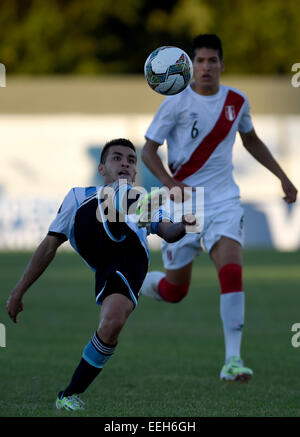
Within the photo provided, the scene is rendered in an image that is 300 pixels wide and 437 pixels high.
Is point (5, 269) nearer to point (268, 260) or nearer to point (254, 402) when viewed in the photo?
point (268, 260)

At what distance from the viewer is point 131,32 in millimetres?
39750

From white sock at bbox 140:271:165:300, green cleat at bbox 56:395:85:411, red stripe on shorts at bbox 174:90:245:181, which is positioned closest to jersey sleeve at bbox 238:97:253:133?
red stripe on shorts at bbox 174:90:245:181

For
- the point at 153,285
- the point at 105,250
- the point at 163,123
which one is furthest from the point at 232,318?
the point at 105,250

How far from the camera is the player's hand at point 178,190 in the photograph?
698 cm

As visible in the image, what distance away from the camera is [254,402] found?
5969 mm

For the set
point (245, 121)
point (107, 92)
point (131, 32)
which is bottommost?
point (245, 121)

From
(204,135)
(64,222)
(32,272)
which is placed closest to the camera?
(32,272)

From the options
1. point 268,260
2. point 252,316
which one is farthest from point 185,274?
point 268,260

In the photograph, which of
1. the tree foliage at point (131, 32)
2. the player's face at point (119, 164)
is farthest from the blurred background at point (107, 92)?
the player's face at point (119, 164)

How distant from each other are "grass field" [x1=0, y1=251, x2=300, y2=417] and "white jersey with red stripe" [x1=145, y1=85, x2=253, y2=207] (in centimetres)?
140

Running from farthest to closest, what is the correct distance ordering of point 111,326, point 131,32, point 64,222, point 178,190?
1. point 131,32
2. point 178,190
3. point 64,222
4. point 111,326

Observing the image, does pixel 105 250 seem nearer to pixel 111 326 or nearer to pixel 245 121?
pixel 111 326

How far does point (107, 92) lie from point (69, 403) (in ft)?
79.3

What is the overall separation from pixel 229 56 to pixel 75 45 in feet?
19.5
